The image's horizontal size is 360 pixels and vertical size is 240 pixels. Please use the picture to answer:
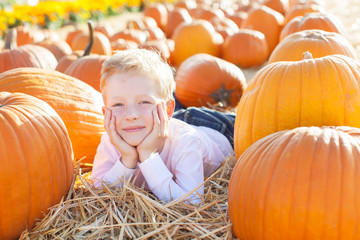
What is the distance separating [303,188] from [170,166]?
1.12 metres

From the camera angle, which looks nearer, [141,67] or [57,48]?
[141,67]

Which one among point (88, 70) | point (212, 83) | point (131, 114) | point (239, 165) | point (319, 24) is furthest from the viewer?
point (319, 24)

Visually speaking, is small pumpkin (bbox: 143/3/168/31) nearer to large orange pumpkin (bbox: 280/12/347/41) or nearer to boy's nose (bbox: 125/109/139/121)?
large orange pumpkin (bbox: 280/12/347/41)

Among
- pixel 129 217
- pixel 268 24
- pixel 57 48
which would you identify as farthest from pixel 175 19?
pixel 129 217

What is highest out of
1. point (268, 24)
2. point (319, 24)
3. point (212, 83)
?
point (319, 24)

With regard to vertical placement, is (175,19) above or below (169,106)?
below

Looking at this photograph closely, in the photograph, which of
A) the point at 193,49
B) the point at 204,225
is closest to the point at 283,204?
the point at 204,225

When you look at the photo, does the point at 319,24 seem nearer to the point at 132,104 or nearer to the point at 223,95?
the point at 223,95

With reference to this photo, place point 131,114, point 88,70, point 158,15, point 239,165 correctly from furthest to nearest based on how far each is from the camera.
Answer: point 158,15, point 88,70, point 131,114, point 239,165

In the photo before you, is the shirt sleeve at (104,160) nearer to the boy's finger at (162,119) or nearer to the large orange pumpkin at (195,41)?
the boy's finger at (162,119)

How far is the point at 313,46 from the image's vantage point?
3.45m

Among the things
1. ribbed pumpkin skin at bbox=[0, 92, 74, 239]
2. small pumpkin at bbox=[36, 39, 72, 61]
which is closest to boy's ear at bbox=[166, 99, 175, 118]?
ribbed pumpkin skin at bbox=[0, 92, 74, 239]

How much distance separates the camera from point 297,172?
1.94 meters

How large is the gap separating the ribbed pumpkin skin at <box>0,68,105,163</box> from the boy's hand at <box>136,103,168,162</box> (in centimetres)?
86
